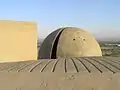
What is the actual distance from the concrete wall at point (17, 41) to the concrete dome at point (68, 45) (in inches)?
17.2

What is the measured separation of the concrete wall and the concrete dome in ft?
1.43

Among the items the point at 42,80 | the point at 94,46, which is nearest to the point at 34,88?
the point at 42,80

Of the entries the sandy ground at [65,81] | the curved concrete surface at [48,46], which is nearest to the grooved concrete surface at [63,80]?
the sandy ground at [65,81]

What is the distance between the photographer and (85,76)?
2.90 m

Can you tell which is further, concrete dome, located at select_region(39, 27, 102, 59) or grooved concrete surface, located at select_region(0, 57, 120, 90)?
concrete dome, located at select_region(39, 27, 102, 59)

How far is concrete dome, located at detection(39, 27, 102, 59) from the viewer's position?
25.0 ft

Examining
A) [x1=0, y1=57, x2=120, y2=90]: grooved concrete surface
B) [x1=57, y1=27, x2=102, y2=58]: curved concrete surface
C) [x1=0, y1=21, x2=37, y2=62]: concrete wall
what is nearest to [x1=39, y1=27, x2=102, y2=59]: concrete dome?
[x1=57, y1=27, x2=102, y2=58]: curved concrete surface

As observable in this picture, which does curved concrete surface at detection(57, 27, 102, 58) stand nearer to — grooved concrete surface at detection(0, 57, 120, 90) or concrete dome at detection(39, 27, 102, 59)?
concrete dome at detection(39, 27, 102, 59)

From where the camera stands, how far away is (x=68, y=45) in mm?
7734

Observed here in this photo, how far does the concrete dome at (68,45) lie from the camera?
25.0 ft

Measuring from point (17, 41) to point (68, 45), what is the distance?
5.58 feet

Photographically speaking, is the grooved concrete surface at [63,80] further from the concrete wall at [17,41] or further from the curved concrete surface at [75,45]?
the concrete wall at [17,41]

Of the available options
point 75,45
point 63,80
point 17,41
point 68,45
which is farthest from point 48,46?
point 63,80

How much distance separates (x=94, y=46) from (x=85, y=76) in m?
5.24
